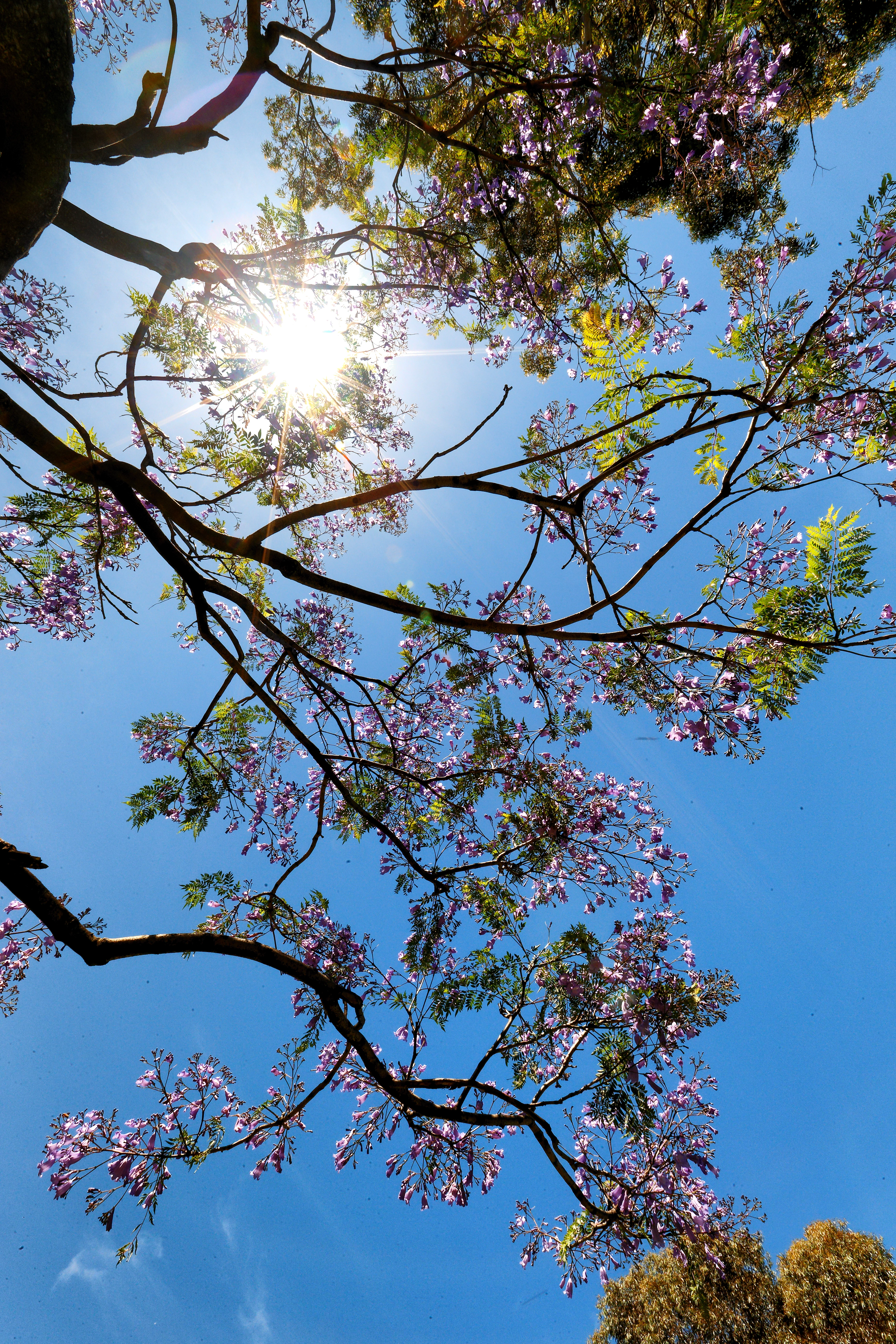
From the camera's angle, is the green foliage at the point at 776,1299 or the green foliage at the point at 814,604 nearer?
the green foliage at the point at 814,604

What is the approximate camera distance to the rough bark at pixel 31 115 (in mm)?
2195

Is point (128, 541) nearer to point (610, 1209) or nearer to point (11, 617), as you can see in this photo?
point (11, 617)

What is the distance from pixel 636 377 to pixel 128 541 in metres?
3.95

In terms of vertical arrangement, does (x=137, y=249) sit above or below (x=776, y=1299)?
above

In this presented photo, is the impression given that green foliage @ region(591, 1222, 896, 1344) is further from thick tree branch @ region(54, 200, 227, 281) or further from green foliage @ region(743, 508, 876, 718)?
thick tree branch @ region(54, 200, 227, 281)

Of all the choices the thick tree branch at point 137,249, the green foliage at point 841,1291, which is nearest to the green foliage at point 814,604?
the thick tree branch at point 137,249

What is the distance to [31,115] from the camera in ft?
7.49

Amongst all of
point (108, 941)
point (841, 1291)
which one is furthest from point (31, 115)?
point (841, 1291)

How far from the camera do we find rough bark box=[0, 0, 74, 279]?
2195 millimetres

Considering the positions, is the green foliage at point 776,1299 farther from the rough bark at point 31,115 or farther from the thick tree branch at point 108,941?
the rough bark at point 31,115

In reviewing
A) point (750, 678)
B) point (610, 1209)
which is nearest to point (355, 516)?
point (750, 678)

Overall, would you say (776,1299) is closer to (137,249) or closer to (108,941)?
(108,941)

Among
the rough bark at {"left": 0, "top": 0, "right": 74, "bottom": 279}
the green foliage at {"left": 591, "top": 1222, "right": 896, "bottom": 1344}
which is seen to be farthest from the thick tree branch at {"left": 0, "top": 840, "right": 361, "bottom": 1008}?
the green foliage at {"left": 591, "top": 1222, "right": 896, "bottom": 1344}

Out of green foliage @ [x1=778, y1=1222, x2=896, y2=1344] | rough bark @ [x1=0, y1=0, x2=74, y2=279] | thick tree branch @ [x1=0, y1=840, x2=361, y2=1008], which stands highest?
green foliage @ [x1=778, y1=1222, x2=896, y2=1344]
